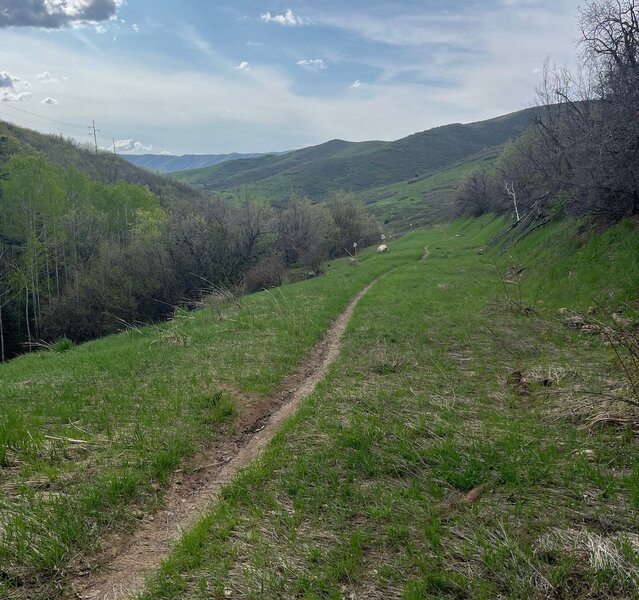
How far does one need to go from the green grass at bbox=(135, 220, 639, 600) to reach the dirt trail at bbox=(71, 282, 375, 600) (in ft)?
0.97

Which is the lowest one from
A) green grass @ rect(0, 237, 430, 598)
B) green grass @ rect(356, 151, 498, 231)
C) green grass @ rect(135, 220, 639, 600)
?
green grass @ rect(135, 220, 639, 600)

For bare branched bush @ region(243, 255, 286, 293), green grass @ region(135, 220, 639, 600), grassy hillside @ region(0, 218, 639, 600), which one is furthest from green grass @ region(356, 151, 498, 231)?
green grass @ region(135, 220, 639, 600)

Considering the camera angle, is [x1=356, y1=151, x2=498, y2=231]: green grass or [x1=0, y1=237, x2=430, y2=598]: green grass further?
[x1=356, y1=151, x2=498, y2=231]: green grass

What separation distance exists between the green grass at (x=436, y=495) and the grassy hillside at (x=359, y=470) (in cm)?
2

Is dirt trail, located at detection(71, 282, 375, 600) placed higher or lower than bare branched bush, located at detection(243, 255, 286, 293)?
lower

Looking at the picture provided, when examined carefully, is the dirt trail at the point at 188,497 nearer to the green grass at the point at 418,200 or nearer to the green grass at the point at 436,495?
the green grass at the point at 436,495

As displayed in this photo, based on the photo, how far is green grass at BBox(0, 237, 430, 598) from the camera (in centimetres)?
447

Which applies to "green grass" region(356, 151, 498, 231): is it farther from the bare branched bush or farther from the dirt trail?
the dirt trail

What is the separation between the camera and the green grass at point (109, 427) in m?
4.47

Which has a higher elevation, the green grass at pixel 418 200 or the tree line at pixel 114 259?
the green grass at pixel 418 200

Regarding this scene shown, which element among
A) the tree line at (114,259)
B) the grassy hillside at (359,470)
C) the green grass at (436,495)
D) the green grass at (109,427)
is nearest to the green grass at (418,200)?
the tree line at (114,259)

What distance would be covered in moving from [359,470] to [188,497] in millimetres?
2090

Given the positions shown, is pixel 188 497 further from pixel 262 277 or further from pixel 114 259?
pixel 114 259

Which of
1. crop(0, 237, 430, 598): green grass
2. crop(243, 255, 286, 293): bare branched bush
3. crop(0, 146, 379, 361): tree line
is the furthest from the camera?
crop(243, 255, 286, 293): bare branched bush
